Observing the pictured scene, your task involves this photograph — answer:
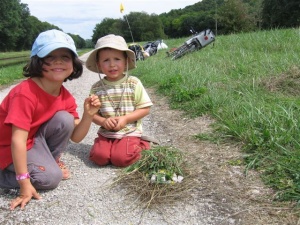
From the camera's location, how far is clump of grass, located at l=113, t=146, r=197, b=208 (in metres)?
2.09

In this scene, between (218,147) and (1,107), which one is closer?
(1,107)

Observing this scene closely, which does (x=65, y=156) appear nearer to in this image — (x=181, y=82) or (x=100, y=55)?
(x=100, y=55)

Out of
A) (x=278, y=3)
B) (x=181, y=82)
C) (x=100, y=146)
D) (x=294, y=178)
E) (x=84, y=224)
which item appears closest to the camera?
(x=84, y=224)

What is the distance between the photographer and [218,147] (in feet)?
9.25

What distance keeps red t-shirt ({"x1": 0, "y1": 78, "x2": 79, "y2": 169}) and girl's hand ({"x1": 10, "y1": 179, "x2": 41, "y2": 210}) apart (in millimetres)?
237

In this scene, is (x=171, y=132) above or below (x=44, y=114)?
below

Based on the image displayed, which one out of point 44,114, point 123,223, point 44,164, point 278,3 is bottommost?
point 123,223

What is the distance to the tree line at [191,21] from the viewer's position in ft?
92.1

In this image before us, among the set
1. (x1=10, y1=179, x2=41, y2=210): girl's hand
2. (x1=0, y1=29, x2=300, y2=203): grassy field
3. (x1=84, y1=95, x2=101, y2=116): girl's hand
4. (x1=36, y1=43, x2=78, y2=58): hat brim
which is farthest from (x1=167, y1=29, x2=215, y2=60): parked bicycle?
(x1=10, y1=179, x2=41, y2=210): girl's hand

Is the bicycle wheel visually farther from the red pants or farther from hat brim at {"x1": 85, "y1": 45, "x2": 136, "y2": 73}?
the red pants

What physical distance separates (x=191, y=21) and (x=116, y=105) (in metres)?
58.2

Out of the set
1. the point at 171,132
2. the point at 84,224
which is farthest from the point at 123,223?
the point at 171,132

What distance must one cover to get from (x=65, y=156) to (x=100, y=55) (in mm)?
939

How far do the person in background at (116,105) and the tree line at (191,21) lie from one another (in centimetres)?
565
